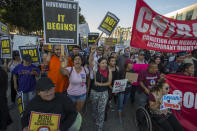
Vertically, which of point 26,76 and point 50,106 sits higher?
point 26,76

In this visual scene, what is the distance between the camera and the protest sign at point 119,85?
320 centimetres

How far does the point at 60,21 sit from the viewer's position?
2.51m

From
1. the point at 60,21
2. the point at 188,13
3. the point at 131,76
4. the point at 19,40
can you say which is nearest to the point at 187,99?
the point at 131,76

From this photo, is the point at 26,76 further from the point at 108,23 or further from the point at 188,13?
the point at 188,13

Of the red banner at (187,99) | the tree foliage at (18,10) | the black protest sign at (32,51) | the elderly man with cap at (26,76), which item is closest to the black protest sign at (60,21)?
the elderly man with cap at (26,76)

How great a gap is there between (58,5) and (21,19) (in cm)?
Result: 1743

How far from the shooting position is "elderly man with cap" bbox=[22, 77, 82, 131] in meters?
1.60

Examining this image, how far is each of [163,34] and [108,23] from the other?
2.23 metres

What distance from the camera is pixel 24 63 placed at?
3139mm

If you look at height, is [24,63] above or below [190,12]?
below

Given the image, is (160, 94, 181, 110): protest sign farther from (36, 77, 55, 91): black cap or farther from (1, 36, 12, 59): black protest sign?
(1, 36, 12, 59): black protest sign

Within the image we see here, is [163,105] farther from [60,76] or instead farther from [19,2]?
[19,2]

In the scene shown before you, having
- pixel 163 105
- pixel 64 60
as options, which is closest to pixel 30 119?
pixel 64 60

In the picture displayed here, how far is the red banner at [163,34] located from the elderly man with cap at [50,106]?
85.2 inches
